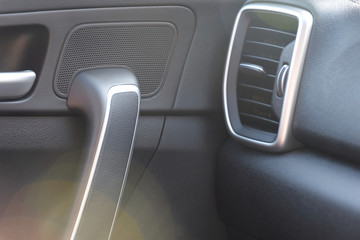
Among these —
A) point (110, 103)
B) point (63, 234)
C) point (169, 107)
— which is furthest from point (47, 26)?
point (63, 234)

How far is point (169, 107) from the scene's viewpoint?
1.66 meters

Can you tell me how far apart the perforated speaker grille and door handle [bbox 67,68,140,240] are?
3cm

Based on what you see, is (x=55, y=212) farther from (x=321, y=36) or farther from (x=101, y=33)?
(x=321, y=36)

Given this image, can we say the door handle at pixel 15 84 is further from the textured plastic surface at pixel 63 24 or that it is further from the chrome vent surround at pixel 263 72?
the chrome vent surround at pixel 263 72

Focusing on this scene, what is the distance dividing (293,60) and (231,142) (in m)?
0.36

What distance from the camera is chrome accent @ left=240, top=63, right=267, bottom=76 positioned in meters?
1.53

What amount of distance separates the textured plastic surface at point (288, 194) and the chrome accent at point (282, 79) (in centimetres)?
15

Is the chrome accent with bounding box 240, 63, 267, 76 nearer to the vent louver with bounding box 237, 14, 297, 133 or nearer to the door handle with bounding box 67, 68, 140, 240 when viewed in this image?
the vent louver with bounding box 237, 14, 297, 133

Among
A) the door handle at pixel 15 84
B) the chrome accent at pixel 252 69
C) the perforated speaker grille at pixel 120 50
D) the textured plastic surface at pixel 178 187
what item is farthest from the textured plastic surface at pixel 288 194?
the door handle at pixel 15 84

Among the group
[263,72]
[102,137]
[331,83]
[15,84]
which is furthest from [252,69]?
[15,84]

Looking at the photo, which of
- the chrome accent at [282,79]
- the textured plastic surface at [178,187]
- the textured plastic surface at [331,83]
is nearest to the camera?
the textured plastic surface at [331,83]

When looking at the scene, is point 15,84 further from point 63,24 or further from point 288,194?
point 288,194

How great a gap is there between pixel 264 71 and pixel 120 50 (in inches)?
14.3

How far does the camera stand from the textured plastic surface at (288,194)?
1328 mm
